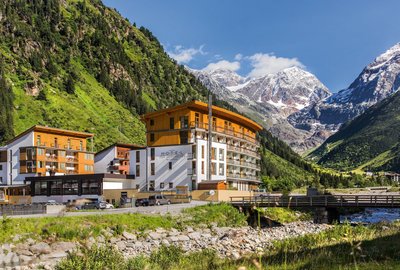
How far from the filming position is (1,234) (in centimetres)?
3878

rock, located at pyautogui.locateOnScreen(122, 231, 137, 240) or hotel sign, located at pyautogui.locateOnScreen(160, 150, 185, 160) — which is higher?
hotel sign, located at pyautogui.locateOnScreen(160, 150, 185, 160)

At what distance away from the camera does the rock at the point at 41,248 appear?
121 feet

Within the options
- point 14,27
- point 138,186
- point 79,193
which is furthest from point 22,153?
point 14,27

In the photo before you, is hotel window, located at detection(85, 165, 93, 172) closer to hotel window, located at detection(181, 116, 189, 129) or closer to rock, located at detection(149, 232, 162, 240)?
hotel window, located at detection(181, 116, 189, 129)

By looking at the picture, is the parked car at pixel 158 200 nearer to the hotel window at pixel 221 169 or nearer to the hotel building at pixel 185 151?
the hotel building at pixel 185 151

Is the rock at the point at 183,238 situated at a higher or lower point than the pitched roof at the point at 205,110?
lower

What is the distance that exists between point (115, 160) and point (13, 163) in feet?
76.9

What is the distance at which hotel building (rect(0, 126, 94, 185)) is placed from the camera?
10369cm

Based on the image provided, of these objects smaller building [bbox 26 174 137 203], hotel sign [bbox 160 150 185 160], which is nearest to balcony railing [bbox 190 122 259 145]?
hotel sign [bbox 160 150 185 160]

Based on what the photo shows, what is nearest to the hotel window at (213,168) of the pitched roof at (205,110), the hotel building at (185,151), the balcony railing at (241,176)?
the hotel building at (185,151)

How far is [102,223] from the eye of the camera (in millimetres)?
46688

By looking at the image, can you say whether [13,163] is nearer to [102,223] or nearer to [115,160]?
[115,160]

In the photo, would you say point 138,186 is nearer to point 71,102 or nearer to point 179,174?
point 179,174

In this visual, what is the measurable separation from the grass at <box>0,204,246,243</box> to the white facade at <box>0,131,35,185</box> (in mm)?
58338
